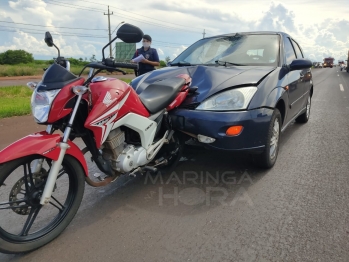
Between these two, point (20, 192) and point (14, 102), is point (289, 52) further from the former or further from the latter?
point (14, 102)

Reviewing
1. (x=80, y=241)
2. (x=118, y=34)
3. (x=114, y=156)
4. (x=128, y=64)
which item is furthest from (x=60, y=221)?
(x=118, y=34)

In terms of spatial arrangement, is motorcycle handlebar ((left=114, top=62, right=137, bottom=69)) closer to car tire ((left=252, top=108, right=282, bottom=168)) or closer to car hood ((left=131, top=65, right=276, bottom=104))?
car hood ((left=131, top=65, right=276, bottom=104))

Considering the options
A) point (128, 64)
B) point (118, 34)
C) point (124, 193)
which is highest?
point (118, 34)

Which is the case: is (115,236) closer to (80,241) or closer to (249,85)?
(80,241)

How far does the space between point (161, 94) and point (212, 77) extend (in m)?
0.65

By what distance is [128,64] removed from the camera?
8.34ft

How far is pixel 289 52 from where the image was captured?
14.7 ft

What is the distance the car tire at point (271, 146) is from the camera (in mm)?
3389

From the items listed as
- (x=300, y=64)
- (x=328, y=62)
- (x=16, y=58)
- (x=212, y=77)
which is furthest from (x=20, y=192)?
(x=328, y=62)

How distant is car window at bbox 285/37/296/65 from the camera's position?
4.31m

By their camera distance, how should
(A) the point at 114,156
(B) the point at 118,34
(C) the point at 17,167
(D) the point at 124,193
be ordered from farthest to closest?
1. (D) the point at 124,193
2. (A) the point at 114,156
3. (B) the point at 118,34
4. (C) the point at 17,167

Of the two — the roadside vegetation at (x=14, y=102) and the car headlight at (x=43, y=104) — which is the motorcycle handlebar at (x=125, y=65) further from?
the roadside vegetation at (x=14, y=102)

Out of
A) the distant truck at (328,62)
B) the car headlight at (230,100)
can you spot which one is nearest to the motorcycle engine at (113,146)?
the car headlight at (230,100)

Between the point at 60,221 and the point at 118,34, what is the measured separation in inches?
60.3
